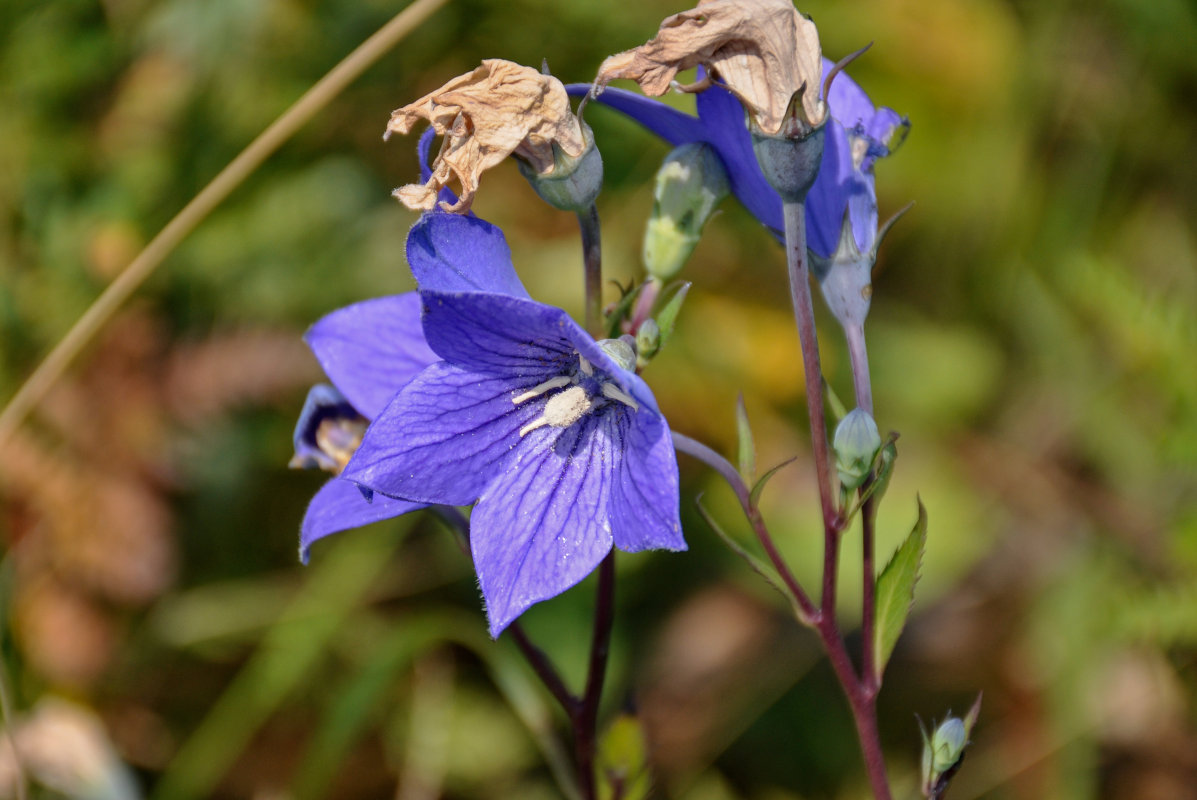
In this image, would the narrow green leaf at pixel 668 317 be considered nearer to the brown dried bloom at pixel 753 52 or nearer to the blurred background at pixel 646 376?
the brown dried bloom at pixel 753 52

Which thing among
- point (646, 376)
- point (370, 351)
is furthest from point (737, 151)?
point (646, 376)

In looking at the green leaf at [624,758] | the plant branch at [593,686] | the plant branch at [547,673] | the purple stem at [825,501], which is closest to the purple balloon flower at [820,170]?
the purple stem at [825,501]

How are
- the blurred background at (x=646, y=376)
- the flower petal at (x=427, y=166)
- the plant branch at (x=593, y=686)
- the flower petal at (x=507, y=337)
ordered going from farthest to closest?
the blurred background at (x=646, y=376)
the plant branch at (x=593, y=686)
the flower petal at (x=427, y=166)
the flower petal at (x=507, y=337)

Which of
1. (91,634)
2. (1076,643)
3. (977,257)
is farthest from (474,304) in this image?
(977,257)

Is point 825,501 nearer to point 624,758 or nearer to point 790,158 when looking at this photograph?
point 790,158

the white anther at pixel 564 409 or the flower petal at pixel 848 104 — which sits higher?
the flower petal at pixel 848 104

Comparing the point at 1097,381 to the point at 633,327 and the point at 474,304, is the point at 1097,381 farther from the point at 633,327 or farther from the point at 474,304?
the point at 474,304

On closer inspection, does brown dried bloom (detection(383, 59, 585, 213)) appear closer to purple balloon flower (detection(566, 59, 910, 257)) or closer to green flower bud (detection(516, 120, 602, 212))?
green flower bud (detection(516, 120, 602, 212))
